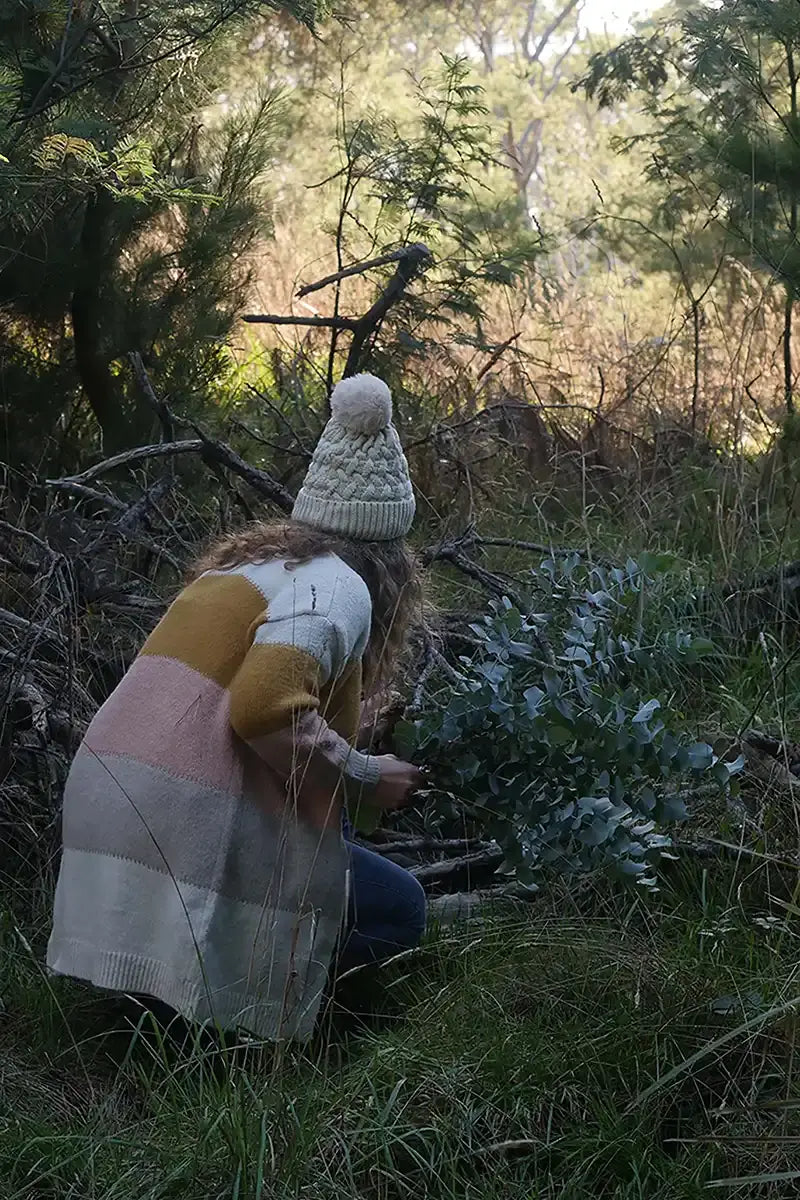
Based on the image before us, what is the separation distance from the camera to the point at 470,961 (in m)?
2.56

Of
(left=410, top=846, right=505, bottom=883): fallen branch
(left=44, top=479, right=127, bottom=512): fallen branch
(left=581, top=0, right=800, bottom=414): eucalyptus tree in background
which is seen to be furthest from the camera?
(left=581, top=0, right=800, bottom=414): eucalyptus tree in background

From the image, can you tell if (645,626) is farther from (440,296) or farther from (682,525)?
(440,296)

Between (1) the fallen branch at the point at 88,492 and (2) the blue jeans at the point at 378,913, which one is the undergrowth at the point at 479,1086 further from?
(1) the fallen branch at the point at 88,492

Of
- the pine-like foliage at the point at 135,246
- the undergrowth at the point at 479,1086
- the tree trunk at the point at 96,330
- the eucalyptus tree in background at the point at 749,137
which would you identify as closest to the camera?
the undergrowth at the point at 479,1086

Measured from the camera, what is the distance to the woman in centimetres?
234

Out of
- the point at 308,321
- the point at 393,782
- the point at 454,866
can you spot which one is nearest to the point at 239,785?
the point at 393,782

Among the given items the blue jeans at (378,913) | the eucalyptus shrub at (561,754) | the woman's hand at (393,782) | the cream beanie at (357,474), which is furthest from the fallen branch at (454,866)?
the cream beanie at (357,474)

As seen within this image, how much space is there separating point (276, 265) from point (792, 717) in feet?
18.2

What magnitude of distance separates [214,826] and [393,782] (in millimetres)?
323

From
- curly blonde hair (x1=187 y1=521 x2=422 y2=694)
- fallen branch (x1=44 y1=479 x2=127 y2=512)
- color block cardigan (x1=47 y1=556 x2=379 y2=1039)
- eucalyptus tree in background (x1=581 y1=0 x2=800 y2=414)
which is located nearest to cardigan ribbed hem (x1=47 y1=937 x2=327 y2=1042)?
color block cardigan (x1=47 y1=556 x2=379 y2=1039)

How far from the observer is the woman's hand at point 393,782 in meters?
2.45

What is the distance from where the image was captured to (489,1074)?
2.14 m

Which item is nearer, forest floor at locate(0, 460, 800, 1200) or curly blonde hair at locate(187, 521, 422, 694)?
forest floor at locate(0, 460, 800, 1200)

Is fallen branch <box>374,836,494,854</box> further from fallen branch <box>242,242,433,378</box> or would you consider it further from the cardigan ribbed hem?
fallen branch <box>242,242,433,378</box>
